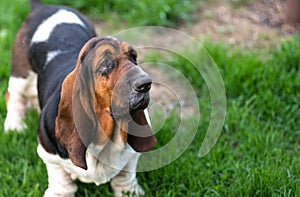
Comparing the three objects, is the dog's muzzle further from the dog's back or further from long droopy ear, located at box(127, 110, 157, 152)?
the dog's back

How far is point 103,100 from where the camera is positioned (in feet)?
11.3

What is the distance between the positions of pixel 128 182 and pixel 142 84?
122 cm

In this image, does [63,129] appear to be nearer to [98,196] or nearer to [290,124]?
[98,196]

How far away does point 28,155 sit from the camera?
15.3 ft

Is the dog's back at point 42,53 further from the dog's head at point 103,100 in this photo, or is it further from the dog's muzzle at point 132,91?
the dog's muzzle at point 132,91

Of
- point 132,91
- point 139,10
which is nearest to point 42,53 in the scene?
point 132,91

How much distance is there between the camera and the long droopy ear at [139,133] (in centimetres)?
359

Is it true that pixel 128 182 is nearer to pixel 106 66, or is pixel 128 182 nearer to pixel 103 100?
pixel 103 100

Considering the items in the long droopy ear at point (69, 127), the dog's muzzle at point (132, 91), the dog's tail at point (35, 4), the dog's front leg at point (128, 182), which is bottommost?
the dog's front leg at point (128, 182)

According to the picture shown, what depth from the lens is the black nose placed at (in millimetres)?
3199

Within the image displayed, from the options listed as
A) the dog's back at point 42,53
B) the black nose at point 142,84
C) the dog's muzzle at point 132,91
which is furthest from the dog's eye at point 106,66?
the dog's back at point 42,53

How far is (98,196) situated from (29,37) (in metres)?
1.43

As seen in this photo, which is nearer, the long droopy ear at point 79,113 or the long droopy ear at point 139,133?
the long droopy ear at point 79,113

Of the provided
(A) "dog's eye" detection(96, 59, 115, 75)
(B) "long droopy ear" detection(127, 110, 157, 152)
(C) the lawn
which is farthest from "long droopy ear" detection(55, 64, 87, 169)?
(C) the lawn
